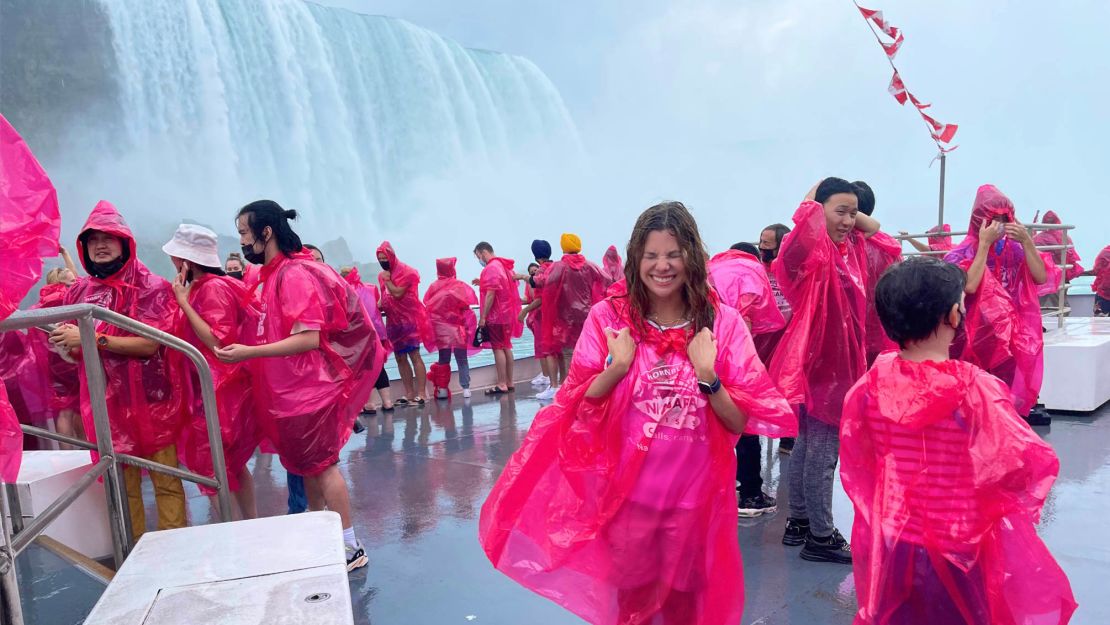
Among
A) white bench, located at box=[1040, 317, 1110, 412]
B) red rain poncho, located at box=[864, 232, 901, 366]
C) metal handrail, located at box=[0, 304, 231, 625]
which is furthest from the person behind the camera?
white bench, located at box=[1040, 317, 1110, 412]

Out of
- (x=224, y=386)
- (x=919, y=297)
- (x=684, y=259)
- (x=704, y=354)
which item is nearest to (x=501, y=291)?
(x=224, y=386)

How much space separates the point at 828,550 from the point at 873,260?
115cm

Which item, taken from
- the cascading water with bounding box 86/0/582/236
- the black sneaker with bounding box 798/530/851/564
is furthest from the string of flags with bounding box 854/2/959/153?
the cascading water with bounding box 86/0/582/236

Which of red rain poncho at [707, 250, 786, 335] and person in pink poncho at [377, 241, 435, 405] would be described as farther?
person in pink poncho at [377, 241, 435, 405]

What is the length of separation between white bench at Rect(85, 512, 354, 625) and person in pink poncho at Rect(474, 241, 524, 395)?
5599mm

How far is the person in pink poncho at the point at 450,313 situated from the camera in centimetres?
734

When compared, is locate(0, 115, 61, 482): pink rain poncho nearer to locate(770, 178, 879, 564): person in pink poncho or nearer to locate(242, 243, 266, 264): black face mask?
locate(242, 243, 266, 264): black face mask

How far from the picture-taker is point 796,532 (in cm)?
319

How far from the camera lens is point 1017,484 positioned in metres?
1.56

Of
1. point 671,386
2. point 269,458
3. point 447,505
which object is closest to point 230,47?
point 269,458

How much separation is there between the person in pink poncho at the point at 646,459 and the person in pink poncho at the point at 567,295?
4.81 metres

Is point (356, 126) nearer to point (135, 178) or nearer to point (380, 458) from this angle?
point (135, 178)

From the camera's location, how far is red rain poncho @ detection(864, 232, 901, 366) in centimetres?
314

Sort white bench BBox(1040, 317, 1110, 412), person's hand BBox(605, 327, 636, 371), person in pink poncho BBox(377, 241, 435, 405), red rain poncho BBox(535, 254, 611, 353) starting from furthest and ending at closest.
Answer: person in pink poncho BBox(377, 241, 435, 405), red rain poncho BBox(535, 254, 611, 353), white bench BBox(1040, 317, 1110, 412), person's hand BBox(605, 327, 636, 371)
